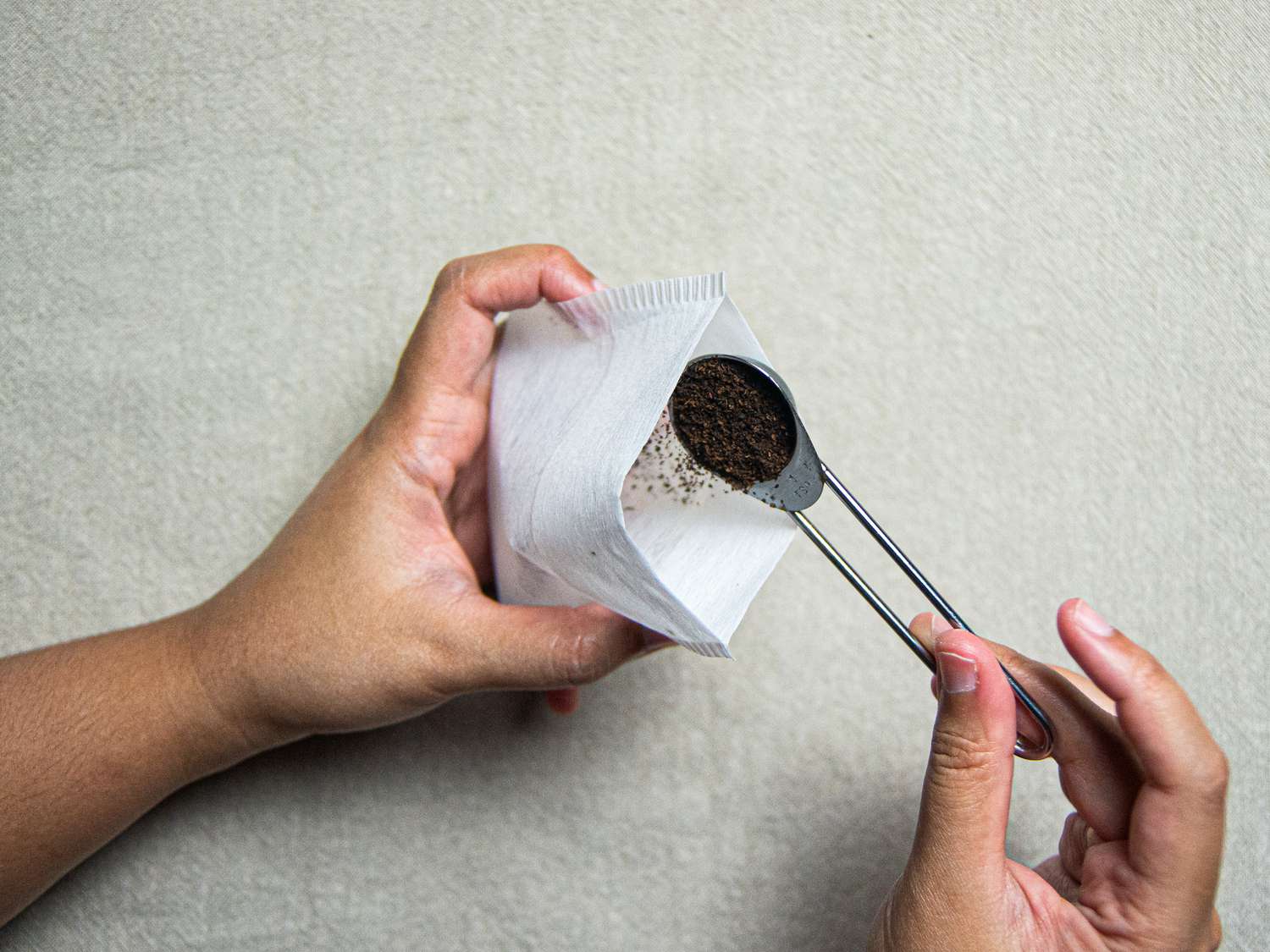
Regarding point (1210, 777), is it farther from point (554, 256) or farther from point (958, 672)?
point (554, 256)

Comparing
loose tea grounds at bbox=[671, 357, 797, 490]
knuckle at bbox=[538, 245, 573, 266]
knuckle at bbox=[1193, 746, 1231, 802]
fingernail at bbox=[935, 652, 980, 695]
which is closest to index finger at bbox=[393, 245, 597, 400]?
knuckle at bbox=[538, 245, 573, 266]

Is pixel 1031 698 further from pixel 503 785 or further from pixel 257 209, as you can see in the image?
pixel 257 209

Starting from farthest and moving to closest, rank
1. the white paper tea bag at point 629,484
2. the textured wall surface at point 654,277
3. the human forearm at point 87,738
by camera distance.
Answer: the textured wall surface at point 654,277
the human forearm at point 87,738
the white paper tea bag at point 629,484

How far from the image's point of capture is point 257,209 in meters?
0.73

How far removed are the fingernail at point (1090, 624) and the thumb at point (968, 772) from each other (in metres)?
0.05

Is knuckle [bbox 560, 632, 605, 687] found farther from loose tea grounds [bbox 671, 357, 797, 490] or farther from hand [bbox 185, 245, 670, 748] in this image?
loose tea grounds [bbox 671, 357, 797, 490]

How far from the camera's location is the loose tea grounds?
453 mm

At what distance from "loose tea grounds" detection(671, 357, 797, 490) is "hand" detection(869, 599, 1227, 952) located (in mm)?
121

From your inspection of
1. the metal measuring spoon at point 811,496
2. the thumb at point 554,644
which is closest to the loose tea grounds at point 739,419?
the metal measuring spoon at point 811,496

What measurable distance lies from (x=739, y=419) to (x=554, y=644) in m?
0.16

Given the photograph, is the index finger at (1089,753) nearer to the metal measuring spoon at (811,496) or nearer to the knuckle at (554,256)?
the metal measuring spoon at (811,496)

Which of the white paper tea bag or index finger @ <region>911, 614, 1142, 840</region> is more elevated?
the white paper tea bag

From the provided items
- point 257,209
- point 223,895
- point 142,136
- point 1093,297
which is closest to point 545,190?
Result: point 257,209

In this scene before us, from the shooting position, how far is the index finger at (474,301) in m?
0.56
